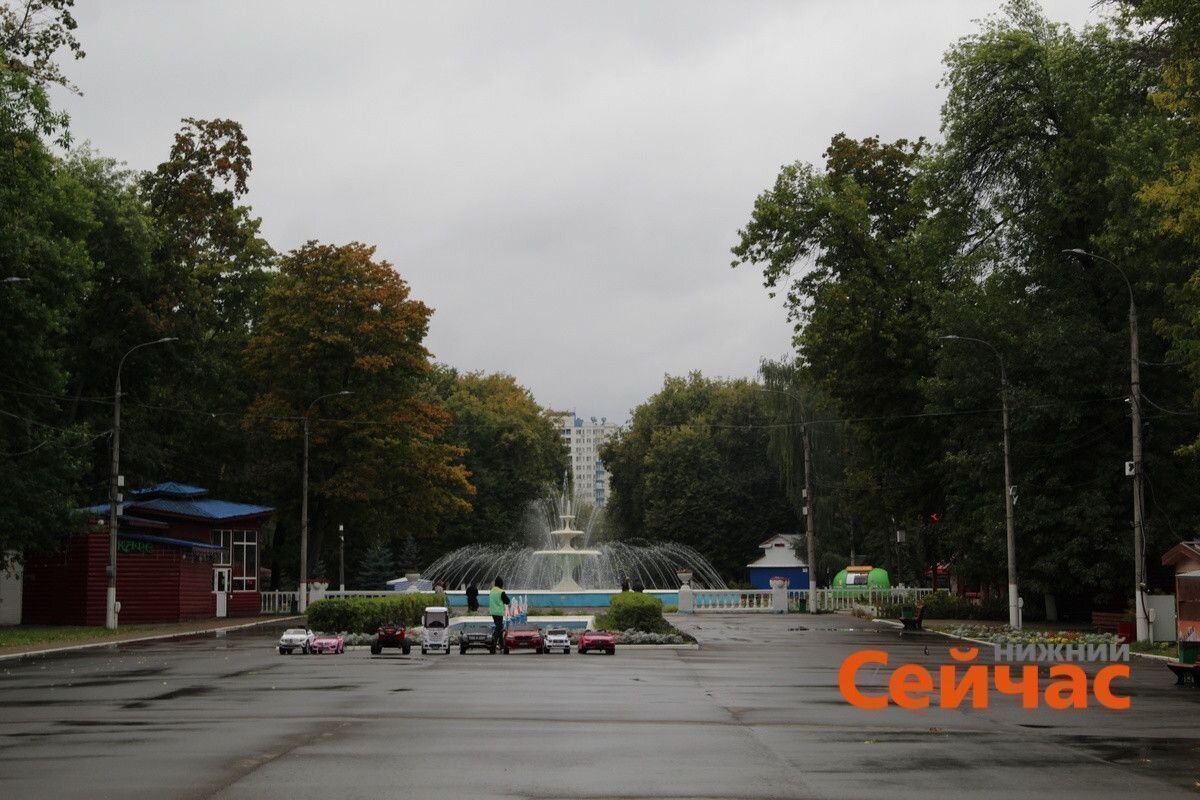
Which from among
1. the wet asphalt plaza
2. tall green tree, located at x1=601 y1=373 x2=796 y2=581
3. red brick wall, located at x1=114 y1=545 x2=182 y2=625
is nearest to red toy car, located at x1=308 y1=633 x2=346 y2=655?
the wet asphalt plaza

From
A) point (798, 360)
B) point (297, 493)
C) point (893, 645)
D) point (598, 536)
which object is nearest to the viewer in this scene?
point (893, 645)

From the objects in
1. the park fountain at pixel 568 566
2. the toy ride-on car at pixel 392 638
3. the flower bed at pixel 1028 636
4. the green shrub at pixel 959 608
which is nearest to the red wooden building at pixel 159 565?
the park fountain at pixel 568 566

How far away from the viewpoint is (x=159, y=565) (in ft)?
194

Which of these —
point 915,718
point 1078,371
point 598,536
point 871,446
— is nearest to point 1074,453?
point 1078,371

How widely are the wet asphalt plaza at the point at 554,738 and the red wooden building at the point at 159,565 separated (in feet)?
89.2

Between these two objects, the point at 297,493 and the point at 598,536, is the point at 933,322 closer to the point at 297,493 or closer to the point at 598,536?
the point at 297,493

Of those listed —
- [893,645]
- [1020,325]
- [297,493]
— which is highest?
[1020,325]

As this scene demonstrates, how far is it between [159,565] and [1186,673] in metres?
43.3

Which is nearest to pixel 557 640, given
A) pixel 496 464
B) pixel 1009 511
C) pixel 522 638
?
pixel 522 638

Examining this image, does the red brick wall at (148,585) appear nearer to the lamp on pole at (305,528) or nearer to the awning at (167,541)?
the awning at (167,541)

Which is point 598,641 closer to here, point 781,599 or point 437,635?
point 437,635

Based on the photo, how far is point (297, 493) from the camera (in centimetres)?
7200

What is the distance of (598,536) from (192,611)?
65742 mm

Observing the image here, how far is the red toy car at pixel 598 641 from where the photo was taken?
36.5 meters
